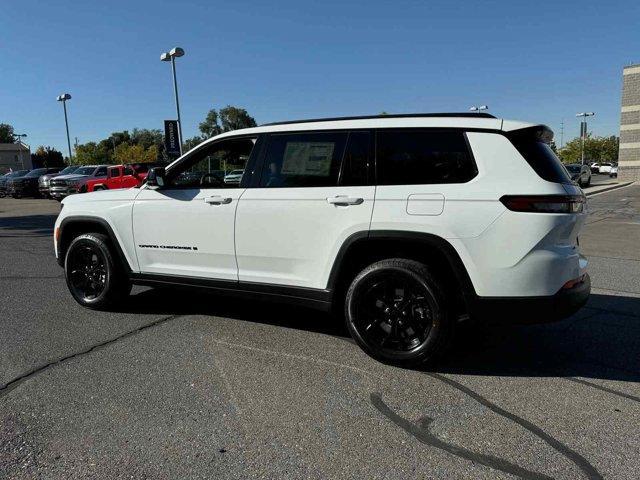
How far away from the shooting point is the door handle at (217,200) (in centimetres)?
452

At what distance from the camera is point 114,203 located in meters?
5.24

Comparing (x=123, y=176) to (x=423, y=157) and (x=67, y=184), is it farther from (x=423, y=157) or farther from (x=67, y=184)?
(x=423, y=157)

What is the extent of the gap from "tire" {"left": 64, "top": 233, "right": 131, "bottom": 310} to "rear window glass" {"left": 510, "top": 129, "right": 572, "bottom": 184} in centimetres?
398

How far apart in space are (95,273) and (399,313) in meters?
3.39

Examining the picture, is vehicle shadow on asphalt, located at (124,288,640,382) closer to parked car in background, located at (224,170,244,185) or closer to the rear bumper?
the rear bumper

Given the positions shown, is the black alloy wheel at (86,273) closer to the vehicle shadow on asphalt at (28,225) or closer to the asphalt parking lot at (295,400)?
the asphalt parking lot at (295,400)

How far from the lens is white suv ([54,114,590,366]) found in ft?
11.6

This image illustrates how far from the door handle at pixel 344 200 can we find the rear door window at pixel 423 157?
0.72 feet

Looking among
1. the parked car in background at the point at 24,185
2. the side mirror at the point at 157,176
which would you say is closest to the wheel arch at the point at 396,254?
the side mirror at the point at 157,176

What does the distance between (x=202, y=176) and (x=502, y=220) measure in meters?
2.84

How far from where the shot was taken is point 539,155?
3.70 m

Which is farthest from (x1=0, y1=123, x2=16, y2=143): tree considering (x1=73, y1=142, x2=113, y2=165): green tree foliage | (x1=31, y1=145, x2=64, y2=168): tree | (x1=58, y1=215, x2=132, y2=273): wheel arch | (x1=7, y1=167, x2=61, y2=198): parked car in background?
(x1=58, y1=215, x2=132, y2=273): wheel arch

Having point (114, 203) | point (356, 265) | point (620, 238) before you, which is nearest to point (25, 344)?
point (114, 203)

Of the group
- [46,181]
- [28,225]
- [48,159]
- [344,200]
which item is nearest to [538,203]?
[344,200]
